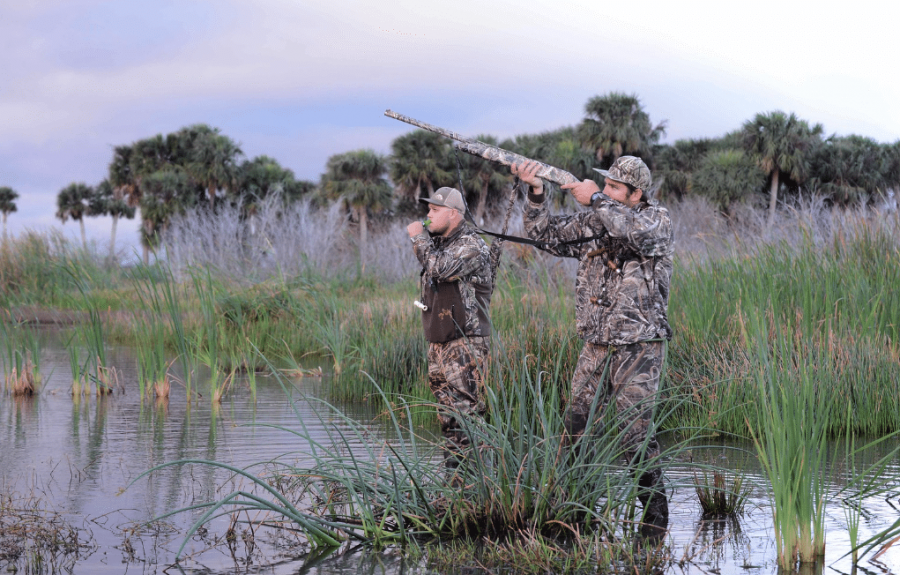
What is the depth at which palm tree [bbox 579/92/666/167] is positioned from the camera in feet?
150

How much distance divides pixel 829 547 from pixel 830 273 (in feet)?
19.4

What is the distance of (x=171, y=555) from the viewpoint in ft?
16.4

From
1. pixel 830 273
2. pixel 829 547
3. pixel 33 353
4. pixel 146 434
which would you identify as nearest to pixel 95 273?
pixel 33 353

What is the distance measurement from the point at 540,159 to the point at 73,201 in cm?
4796

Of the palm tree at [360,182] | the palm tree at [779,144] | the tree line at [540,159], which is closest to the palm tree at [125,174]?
the tree line at [540,159]

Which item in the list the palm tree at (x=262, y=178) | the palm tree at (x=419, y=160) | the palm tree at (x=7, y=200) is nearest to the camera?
the palm tree at (x=419, y=160)

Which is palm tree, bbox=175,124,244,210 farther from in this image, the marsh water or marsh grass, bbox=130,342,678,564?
marsh grass, bbox=130,342,678,564

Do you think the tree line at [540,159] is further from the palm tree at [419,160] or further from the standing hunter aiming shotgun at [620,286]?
the standing hunter aiming shotgun at [620,286]

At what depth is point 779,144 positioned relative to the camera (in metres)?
46.7

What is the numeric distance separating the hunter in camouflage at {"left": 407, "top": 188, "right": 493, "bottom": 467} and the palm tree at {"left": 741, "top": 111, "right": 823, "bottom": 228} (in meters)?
42.5

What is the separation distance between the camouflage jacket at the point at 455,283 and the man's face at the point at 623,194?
1.19 m

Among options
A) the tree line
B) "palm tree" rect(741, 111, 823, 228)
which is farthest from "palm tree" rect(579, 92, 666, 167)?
"palm tree" rect(741, 111, 823, 228)

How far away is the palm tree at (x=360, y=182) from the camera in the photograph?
5409 centimetres

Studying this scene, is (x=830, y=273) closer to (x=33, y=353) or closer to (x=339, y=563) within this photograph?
(x=339, y=563)
